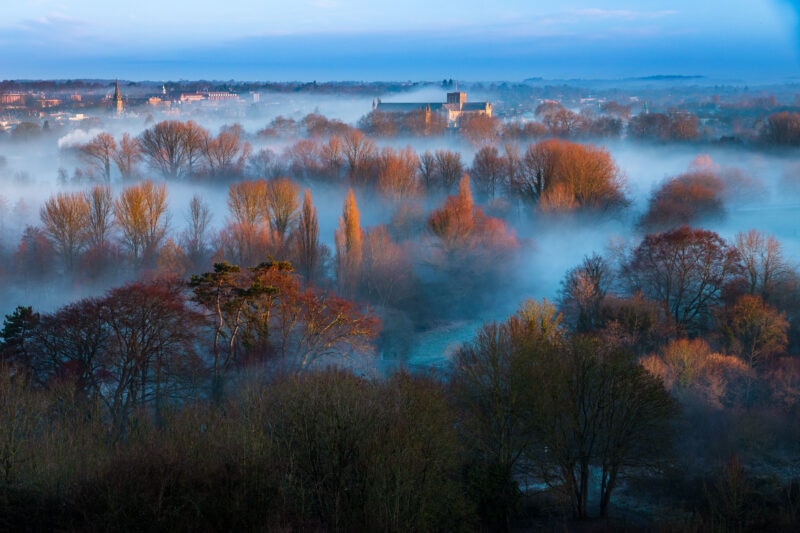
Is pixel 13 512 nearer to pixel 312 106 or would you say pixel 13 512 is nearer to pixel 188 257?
pixel 188 257

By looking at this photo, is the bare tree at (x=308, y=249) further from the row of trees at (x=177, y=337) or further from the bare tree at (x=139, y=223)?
the row of trees at (x=177, y=337)

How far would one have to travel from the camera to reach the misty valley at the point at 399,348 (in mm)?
8328

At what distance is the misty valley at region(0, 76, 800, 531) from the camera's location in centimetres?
833

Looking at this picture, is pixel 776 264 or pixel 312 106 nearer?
pixel 776 264

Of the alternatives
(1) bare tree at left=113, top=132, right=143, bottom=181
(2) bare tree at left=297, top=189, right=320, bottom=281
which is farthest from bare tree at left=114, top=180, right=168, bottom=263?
(1) bare tree at left=113, top=132, right=143, bottom=181

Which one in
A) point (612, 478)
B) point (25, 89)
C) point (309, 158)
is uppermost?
point (25, 89)

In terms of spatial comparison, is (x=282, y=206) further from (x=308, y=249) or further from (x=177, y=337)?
(x=177, y=337)

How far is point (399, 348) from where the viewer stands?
67.7 ft

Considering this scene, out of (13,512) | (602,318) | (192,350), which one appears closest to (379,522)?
(13,512)

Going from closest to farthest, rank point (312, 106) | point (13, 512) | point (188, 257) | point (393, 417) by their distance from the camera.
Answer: point (13, 512) < point (393, 417) < point (188, 257) < point (312, 106)

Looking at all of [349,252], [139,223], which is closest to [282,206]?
[139,223]

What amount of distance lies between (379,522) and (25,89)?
5975 cm

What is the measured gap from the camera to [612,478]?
36.9 feet

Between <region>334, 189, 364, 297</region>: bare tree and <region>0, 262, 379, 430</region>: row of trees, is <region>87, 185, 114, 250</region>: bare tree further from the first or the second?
<region>0, 262, 379, 430</region>: row of trees
